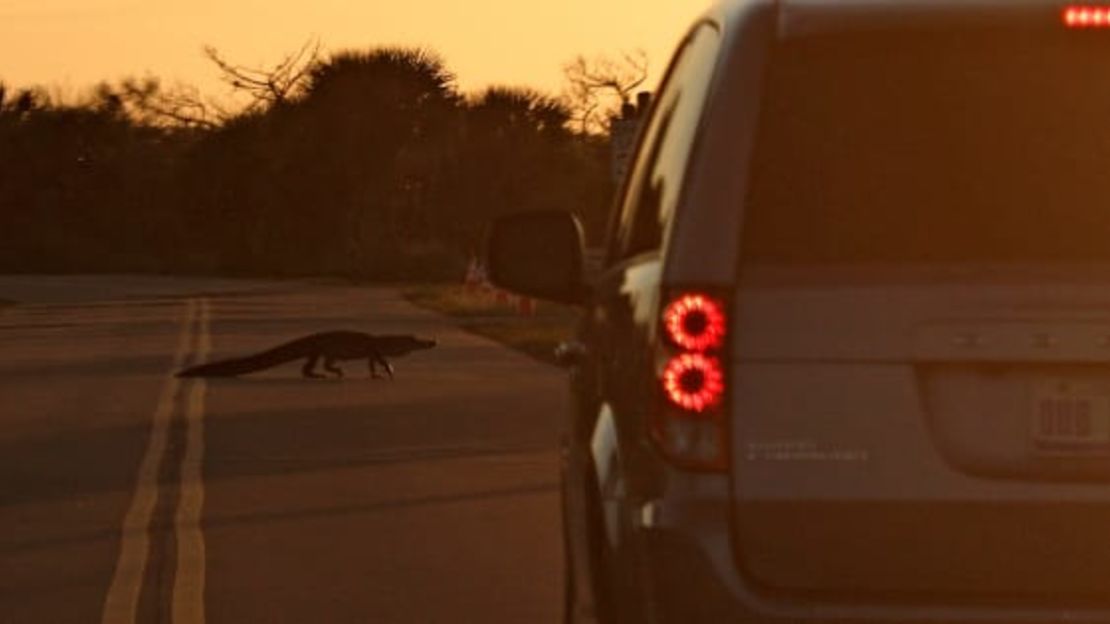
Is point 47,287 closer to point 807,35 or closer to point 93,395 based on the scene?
point 93,395

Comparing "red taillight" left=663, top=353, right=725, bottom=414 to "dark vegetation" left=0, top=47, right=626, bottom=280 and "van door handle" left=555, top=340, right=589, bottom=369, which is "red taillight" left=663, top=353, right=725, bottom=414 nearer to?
"van door handle" left=555, top=340, right=589, bottom=369

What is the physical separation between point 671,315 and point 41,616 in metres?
5.58

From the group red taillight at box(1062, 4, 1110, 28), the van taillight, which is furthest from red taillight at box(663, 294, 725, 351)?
red taillight at box(1062, 4, 1110, 28)

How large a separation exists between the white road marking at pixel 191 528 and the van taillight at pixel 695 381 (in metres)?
5.25

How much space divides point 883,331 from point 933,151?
0.45 meters

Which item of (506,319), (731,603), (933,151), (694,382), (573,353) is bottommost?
(506,319)

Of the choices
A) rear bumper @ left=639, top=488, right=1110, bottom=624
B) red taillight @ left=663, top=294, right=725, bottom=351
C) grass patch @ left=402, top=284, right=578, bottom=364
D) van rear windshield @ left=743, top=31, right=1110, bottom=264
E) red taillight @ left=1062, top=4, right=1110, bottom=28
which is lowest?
grass patch @ left=402, top=284, right=578, bottom=364

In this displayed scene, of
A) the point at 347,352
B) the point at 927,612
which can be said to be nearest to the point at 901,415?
the point at 927,612

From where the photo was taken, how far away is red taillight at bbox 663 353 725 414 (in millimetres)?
5621

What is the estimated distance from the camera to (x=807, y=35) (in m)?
5.84

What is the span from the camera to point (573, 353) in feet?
25.2

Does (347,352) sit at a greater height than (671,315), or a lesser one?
lesser

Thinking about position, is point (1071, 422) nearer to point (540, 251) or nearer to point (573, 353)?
point (540, 251)

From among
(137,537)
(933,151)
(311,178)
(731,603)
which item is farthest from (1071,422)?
(311,178)
